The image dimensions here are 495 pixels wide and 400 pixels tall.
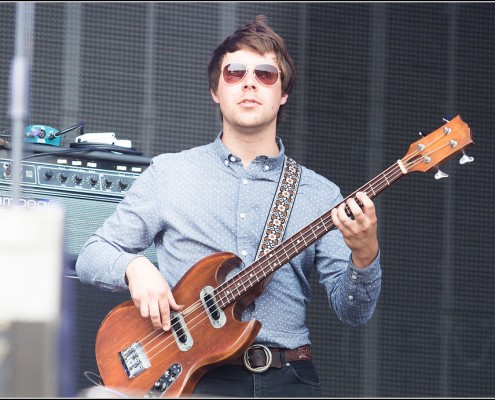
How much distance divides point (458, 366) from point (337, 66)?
4.92ft

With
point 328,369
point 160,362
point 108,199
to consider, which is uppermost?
point 108,199

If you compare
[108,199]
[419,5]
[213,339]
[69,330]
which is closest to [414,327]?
[419,5]

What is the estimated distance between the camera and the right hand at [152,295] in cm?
297

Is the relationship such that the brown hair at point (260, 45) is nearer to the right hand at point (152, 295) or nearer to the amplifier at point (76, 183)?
the amplifier at point (76, 183)

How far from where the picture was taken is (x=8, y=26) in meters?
4.81

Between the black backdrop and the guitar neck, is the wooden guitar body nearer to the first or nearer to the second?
the guitar neck

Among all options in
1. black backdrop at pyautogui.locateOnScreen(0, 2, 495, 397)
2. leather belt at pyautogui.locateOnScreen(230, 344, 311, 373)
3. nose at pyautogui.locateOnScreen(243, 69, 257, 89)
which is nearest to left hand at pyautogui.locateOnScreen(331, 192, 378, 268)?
leather belt at pyautogui.locateOnScreen(230, 344, 311, 373)

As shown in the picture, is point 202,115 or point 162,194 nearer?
point 162,194

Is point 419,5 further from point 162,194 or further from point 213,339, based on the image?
point 213,339

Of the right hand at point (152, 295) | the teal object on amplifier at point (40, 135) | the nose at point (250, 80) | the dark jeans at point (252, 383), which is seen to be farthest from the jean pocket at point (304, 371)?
the teal object on amplifier at point (40, 135)

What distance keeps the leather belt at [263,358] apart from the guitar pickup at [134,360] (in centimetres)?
25

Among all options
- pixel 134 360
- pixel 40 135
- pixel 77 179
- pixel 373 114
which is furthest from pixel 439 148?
pixel 373 114

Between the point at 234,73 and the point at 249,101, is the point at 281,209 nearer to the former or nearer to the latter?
the point at 249,101

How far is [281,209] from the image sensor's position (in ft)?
10.8
